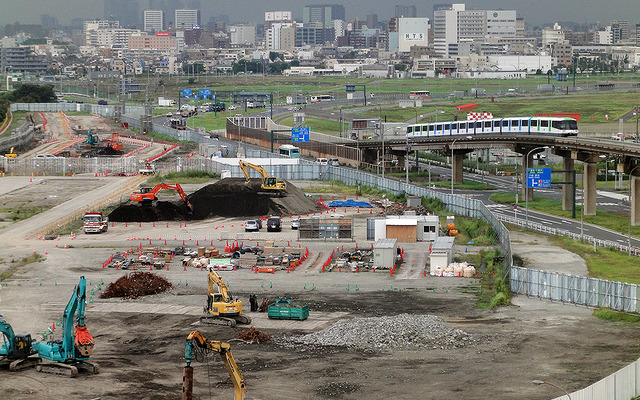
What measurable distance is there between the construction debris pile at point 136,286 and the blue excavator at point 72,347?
19.2m

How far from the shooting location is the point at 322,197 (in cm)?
12444

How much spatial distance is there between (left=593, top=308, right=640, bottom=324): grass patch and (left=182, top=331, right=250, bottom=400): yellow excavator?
27.2m

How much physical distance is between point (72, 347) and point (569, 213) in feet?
232

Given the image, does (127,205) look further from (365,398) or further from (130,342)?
(365,398)

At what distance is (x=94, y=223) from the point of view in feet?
333

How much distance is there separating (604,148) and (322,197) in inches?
1330

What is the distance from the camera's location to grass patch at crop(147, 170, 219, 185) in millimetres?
140000

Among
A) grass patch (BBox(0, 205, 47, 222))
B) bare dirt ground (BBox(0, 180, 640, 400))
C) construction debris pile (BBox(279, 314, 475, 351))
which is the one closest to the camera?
bare dirt ground (BBox(0, 180, 640, 400))

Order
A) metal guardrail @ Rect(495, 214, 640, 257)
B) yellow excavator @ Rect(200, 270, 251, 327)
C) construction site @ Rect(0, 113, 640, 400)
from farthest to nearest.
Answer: metal guardrail @ Rect(495, 214, 640, 257), yellow excavator @ Rect(200, 270, 251, 327), construction site @ Rect(0, 113, 640, 400)

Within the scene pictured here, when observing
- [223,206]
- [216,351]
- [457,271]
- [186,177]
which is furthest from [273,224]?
[216,351]

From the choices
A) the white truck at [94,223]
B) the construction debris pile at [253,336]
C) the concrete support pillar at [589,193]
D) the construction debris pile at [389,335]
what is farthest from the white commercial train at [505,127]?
the construction debris pile at [253,336]

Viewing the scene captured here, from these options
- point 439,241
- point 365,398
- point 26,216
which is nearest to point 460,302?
point 439,241

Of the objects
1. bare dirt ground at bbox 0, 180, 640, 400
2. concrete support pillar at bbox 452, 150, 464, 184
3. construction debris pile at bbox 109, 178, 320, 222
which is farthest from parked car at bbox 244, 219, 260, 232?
concrete support pillar at bbox 452, 150, 464, 184

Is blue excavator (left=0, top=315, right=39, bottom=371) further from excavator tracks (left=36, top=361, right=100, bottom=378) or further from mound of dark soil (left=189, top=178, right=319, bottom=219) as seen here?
mound of dark soil (left=189, top=178, right=319, bottom=219)
